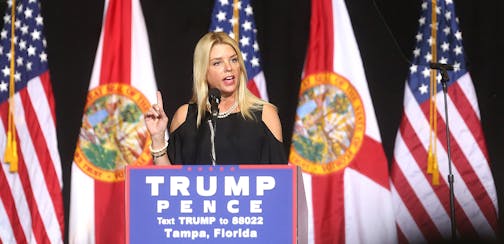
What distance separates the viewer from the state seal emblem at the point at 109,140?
5.09 m

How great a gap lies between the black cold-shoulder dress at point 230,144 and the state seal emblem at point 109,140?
199 cm

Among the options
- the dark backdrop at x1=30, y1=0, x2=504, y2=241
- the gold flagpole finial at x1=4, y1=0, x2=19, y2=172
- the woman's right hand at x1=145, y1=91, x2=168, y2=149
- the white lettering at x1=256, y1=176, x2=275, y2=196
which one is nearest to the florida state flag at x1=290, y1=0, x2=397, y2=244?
the dark backdrop at x1=30, y1=0, x2=504, y2=241

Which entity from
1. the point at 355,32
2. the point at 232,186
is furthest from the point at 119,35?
the point at 232,186

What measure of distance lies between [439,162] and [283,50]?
1.22m

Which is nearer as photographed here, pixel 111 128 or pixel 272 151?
pixel 272 151

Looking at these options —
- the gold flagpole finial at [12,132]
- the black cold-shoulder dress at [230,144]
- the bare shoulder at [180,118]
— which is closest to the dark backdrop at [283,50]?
the gold flagpole finial at [12,132]

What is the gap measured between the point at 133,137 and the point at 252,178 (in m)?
2.87

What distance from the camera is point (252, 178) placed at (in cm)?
233

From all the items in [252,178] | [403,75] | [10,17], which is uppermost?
[10,17]

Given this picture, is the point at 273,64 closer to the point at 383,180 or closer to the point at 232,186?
the point at 383,180

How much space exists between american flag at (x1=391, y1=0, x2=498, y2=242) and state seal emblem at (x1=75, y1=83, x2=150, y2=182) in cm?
166

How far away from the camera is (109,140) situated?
511 cm

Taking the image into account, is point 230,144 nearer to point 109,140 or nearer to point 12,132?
point 109,140

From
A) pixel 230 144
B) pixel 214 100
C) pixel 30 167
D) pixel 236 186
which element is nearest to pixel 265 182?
pixel 236 186
